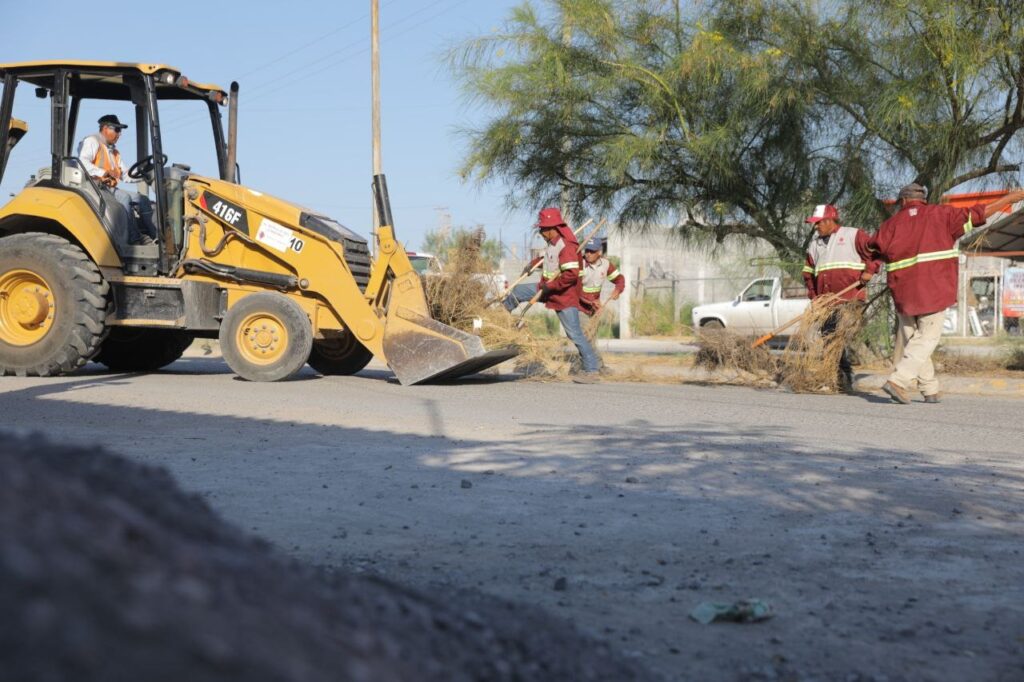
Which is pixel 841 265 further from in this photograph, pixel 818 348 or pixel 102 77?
pixel 102 77

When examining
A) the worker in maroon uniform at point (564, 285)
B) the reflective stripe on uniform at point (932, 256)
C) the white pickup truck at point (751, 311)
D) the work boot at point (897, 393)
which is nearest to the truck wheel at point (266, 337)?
the worker in maroon uniform at point (564, 285)

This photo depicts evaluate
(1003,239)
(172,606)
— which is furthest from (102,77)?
(1003,239)

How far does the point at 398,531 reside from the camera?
15.4ft

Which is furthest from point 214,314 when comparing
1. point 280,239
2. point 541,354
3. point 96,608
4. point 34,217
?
point 96,608

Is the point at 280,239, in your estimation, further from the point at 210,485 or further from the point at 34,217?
the point at 210,485

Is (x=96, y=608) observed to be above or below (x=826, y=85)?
below

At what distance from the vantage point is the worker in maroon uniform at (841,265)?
38.1ft

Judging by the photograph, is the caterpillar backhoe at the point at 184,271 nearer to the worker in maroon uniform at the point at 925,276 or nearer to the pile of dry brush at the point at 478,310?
the pile of dry brush at the point at 478,310

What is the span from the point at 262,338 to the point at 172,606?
33.0 ft

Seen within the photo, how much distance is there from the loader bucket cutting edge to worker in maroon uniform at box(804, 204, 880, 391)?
150 inches

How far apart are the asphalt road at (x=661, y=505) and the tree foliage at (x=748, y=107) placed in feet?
15.6

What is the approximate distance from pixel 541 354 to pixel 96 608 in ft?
37.5

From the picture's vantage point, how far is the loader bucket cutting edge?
11.1 metres

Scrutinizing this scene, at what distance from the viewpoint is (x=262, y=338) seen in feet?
37.6
